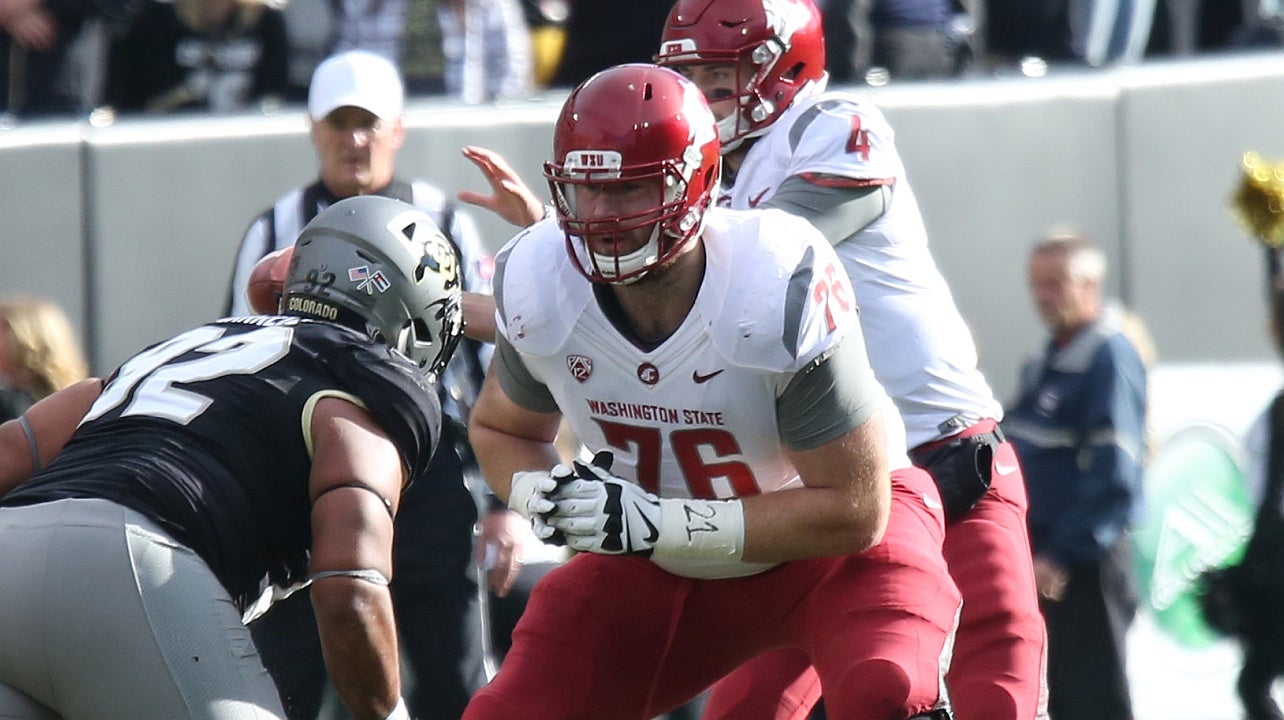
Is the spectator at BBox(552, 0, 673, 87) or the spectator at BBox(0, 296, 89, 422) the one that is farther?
the spectator at BBox(552, 0, 673, 87)

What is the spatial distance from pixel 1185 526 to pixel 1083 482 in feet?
3.36

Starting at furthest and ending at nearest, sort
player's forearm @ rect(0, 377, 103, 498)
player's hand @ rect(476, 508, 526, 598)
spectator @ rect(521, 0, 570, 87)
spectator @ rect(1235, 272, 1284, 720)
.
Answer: spectator @ rect(521, 0, 570, 87) < spectator @ rect(1235, 272, 1284, 720) < player's hand @ rect(476, 508, 526, 598) < player's forearm @ rect(0, 377, 103, 498)

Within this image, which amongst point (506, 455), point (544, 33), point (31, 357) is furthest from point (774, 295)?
point (544, 33)

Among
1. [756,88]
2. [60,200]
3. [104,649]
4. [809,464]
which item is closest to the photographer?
[104,649]

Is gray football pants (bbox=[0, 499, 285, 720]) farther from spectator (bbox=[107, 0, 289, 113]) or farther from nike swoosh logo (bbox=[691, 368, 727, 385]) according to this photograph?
spectator (bbox=[107, 0, 289, 113])

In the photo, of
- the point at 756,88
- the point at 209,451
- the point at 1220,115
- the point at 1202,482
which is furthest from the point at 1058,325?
the point at 209,451

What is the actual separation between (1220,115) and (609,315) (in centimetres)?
476

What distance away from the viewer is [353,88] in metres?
5.61

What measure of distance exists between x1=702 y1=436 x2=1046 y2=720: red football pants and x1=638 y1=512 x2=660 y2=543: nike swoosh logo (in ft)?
2.36

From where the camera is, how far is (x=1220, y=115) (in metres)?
7.75

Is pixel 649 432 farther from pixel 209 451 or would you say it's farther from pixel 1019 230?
pixel 1019 230

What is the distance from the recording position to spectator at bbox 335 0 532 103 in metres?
7.62

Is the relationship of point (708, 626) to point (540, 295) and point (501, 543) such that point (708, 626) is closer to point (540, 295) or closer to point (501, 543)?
point (540, 295)

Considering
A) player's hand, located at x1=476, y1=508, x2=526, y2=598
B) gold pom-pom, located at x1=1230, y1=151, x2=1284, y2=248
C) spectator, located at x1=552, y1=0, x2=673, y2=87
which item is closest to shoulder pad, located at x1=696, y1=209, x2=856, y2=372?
player's hand, located at x1=476, y1=508, x2=526, y2=598
